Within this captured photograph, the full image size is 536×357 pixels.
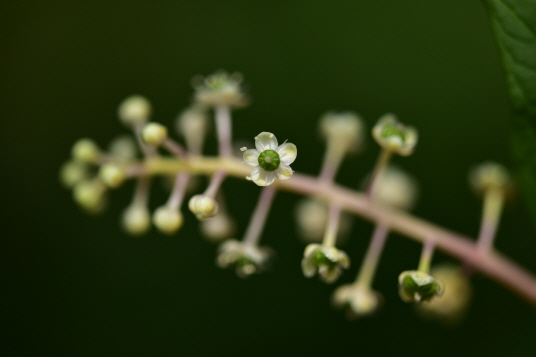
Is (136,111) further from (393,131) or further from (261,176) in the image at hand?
(393,131)

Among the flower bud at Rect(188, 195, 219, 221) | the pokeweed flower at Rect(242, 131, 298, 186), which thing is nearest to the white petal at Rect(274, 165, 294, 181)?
the pokeweed flower at Rect(242, 131, 298, 186)

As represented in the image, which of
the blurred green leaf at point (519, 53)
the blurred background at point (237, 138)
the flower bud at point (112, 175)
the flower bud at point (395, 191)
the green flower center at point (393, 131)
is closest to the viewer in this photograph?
the blurred green leaf at point (519, 53)

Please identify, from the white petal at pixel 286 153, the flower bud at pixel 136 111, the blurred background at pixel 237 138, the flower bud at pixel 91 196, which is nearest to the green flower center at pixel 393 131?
the white petal at pixel 286 153

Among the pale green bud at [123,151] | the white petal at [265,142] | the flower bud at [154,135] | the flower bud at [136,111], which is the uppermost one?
the flower bud at [136,111]

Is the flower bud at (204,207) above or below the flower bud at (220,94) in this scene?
below

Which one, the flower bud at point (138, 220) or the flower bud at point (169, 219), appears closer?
the flower bud at point (169, 219)

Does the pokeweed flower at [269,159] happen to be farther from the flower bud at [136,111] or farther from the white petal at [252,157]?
the flower bud at [136,111]

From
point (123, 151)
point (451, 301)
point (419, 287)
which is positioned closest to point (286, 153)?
point (419, 287)
